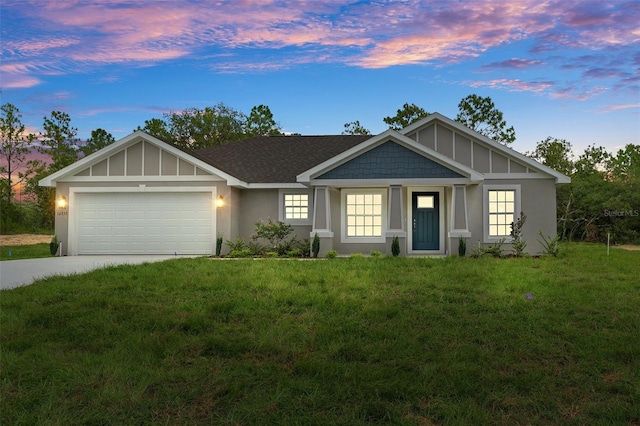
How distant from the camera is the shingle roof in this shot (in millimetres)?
19016

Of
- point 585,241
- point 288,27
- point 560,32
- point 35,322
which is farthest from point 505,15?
point 585,241

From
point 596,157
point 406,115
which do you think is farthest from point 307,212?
point 596,157

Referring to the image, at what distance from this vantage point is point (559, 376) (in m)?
5.08

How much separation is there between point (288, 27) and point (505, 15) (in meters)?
5.40

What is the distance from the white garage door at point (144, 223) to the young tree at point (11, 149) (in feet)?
70.9

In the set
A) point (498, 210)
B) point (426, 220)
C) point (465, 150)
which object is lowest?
point (426, 220)

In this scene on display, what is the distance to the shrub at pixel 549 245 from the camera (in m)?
15.9

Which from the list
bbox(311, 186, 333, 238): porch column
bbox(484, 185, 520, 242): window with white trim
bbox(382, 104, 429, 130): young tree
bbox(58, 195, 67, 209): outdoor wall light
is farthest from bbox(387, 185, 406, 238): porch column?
bbox(382, 104, 429, 130): young tree

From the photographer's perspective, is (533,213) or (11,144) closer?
(533,213)

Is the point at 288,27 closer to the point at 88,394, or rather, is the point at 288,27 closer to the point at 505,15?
the point at 505,15

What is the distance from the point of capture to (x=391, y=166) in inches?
637

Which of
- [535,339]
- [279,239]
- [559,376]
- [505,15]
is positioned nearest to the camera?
[559,376]

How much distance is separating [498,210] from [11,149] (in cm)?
3480

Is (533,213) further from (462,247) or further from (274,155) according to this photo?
(274,155)
